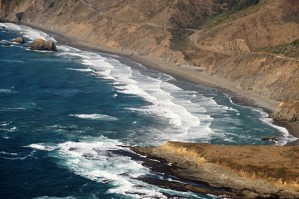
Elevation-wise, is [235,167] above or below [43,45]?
above

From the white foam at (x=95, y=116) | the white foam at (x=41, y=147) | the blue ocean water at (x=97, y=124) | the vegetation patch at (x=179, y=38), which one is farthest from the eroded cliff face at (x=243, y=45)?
the white foam at (x=41, y=147)

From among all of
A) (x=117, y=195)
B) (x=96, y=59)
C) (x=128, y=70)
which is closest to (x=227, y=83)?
(x=128, y=70)

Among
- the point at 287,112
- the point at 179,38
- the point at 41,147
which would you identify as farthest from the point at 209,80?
the point at 41,147

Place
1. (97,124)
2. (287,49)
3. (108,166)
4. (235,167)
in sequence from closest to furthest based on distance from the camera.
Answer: (235,167)
(108,166)
(97,124)
(287,49)

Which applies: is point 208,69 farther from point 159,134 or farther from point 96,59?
point 159,134

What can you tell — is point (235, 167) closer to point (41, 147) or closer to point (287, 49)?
point (41, 147)

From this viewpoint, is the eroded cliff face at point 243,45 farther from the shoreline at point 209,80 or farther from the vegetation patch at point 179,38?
the shoreline at point 209,80
